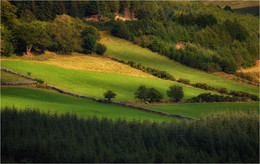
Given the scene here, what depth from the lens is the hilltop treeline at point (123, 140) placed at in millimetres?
17250

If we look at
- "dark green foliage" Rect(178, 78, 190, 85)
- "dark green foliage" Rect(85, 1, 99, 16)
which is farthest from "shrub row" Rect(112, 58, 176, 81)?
"dark green foliage" Rect(85, 1, 99, 16)

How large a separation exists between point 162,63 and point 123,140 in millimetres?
Answer: 72800

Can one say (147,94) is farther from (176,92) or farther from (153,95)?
(176,92)

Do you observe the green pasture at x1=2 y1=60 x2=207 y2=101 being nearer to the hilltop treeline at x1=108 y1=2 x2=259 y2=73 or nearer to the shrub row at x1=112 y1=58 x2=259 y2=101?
the shrub row at x1=112 y1=58 x2=259 y2=101

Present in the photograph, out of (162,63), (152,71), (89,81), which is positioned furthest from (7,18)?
(162,63)

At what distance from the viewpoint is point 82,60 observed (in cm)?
7694

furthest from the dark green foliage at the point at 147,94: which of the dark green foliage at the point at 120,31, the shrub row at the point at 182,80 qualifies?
the dark green foliage at the point at 120,31

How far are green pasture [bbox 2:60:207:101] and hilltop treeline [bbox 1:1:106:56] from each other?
20.0ft

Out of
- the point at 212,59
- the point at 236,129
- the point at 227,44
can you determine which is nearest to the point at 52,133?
the point at 236,129

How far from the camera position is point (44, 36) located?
73.4m

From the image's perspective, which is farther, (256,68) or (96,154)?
(256,68)

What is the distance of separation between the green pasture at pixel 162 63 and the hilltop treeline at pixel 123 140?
190 feet

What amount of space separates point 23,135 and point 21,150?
2.05 meters

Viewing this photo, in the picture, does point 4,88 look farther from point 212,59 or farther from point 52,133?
point 212,59
